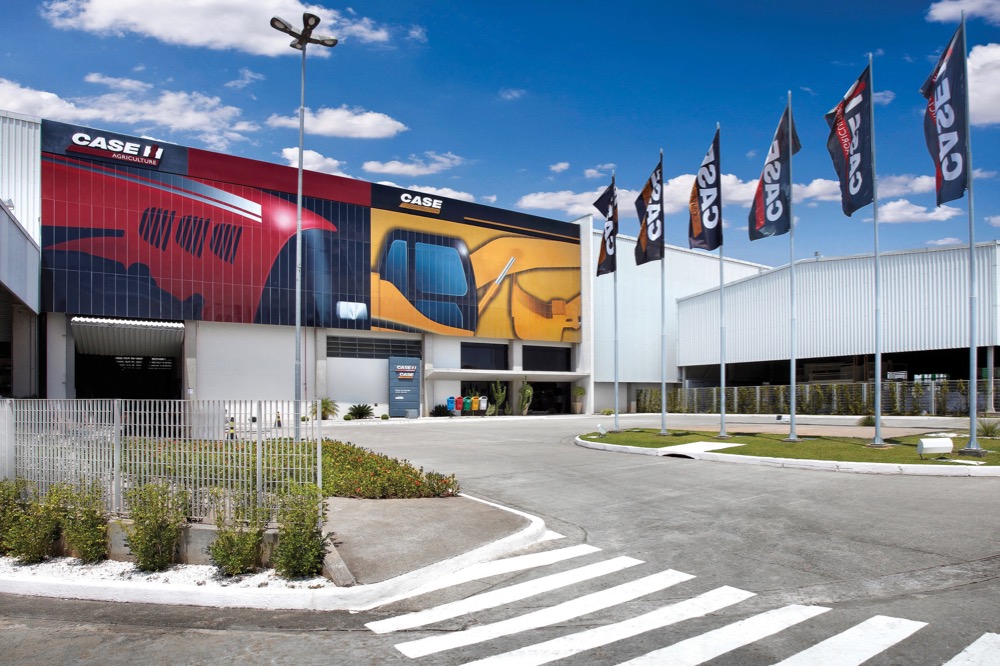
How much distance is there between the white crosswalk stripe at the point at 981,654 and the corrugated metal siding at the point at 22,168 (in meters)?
35.9

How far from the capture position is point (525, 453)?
20281 mm

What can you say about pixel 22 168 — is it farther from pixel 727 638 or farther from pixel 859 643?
pixel 859 643

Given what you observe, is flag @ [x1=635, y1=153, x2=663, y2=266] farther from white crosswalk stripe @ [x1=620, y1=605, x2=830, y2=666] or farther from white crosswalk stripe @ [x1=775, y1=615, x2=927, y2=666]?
white crosswalk stripe @ [x1=775, y1=615, x2=927, y2=666]

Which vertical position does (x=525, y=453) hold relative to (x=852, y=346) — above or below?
below

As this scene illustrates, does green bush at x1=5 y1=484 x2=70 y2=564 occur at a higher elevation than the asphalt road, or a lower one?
higher

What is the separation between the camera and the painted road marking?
17.7ft

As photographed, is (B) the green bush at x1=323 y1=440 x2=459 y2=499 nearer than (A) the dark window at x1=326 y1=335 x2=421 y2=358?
Yes

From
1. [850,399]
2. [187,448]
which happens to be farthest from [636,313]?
[187,448]

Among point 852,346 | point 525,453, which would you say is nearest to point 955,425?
point 852,346

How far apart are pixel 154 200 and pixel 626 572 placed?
34333 millimetres

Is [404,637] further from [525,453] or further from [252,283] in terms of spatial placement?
[252,283]

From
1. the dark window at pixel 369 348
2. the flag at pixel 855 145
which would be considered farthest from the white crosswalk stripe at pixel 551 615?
the dark window at pixel 369 348

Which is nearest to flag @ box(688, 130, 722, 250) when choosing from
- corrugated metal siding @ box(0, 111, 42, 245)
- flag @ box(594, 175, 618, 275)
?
flag @ box(594, 175, 618, 275)

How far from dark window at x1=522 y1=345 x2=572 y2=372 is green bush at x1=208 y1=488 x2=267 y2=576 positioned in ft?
144
